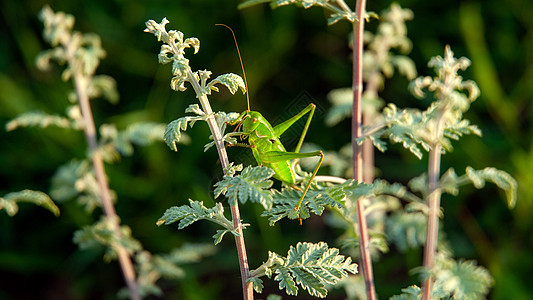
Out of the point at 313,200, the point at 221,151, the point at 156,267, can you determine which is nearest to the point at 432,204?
the point at 313,200

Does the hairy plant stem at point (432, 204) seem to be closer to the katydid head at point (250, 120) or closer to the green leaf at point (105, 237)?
the katydid head at point (250, 120)

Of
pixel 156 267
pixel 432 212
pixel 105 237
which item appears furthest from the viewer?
pixel 156 267

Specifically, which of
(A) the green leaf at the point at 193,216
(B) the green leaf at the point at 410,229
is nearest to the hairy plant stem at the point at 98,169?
(A) the green leaf at the point at 193,216

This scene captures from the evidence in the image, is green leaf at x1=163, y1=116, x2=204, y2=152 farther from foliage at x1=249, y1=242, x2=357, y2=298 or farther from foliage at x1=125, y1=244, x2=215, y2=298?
foliage at x1=125, y1=244, x2=215, y2=298

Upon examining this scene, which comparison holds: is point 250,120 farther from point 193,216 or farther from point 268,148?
point 193,216

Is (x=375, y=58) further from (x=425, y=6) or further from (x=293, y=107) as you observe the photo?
(x=425, y=6)

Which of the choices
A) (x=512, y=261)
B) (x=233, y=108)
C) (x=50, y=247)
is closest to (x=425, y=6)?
(x=233, y=108)
